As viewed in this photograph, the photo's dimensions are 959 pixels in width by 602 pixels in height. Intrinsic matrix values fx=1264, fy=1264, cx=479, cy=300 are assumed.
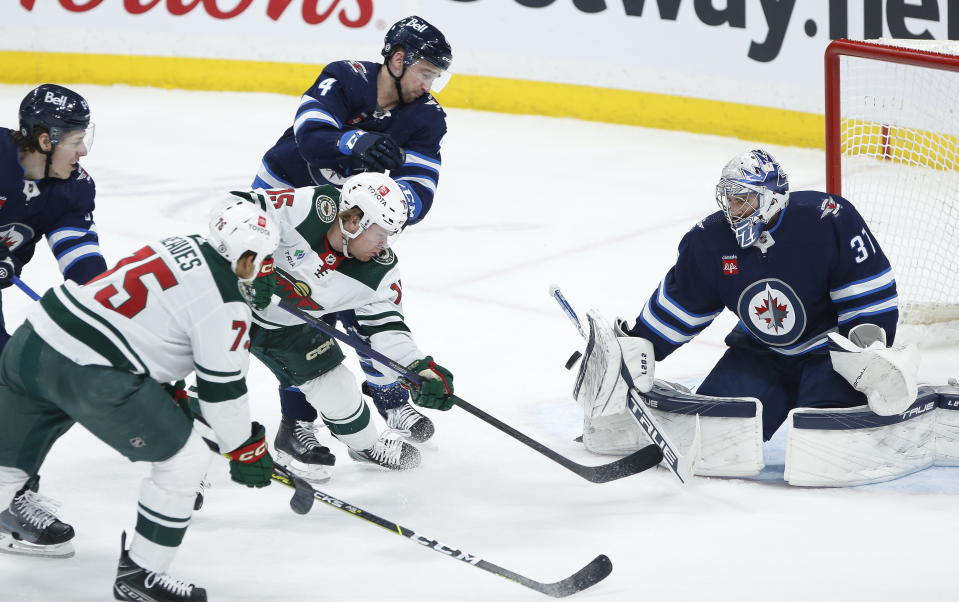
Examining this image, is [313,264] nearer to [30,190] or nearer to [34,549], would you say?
[30,190]

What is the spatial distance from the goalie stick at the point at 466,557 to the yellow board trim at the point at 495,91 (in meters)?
4.71

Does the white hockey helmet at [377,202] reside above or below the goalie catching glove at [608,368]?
above

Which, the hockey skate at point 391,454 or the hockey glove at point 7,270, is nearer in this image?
the hockey glove at point 7,270

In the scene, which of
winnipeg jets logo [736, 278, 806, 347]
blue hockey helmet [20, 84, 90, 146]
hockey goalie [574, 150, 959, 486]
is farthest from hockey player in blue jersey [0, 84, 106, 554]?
winnipeg jets logo [736, 278, 806, 347]

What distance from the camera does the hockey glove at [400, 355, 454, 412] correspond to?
10.7ft

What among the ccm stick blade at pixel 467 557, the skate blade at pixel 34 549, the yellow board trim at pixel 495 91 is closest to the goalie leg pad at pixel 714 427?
the ccm stick blade at pixel 467 557

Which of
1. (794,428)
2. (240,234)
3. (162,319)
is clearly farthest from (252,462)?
(794,428)

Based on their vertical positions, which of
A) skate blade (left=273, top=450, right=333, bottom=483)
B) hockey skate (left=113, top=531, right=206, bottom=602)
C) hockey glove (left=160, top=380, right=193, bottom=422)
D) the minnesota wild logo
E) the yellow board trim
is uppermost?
the minnesota wild logo

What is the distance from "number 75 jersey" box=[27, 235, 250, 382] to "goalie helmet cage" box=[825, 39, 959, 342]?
2.49 metres

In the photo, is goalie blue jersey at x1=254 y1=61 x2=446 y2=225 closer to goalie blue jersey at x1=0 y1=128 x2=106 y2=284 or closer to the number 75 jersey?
goalie blue jersey at x1=0 y1=128 x2=106 y2=284

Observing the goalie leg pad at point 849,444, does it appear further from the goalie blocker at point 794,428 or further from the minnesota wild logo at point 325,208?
the minnesota wild logo at point 325,208

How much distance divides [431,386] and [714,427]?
2.51 ft

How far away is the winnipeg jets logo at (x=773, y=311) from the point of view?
11.2 feet

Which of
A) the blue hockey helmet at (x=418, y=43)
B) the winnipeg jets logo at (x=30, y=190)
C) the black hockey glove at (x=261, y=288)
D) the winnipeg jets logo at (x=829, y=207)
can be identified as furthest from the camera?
the blue hockey helmet at (x=418, y=43)
